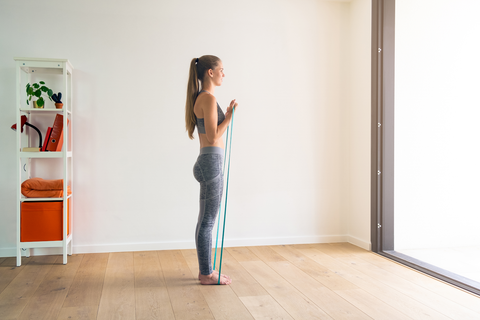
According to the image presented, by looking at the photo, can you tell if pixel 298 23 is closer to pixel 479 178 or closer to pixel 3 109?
pixel 479 178

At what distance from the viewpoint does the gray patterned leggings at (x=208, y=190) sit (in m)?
2.31

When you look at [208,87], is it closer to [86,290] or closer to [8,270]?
[86,290]

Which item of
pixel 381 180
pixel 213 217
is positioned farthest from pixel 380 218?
pixel 213 217

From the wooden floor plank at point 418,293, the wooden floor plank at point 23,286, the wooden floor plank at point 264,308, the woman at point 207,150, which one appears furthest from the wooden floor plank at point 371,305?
the wooden floor plank at point 23,286

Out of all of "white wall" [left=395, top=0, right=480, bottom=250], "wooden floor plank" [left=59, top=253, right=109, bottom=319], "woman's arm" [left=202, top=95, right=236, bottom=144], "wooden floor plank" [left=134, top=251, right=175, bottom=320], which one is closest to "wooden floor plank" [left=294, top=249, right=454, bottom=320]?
"white wall" [left=395, top=0, right=480, bottom=250]

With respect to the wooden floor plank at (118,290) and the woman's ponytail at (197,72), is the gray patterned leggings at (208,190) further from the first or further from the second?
the wooden floor plank at (118,290)

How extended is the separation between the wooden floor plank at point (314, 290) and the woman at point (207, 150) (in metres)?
0.48

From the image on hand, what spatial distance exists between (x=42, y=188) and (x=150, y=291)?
1.26m

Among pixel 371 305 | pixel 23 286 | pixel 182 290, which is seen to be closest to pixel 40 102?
pixel 23 286

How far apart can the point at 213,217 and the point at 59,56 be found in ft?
6.47

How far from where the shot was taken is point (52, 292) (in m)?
2.26

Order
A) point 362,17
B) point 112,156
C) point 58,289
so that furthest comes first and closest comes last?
point 362,17 < point 112,156 < point 58,289

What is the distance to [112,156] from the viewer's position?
3285 mm

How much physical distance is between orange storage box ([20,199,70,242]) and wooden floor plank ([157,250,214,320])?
2.67 ft
